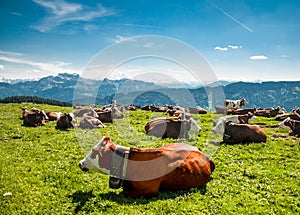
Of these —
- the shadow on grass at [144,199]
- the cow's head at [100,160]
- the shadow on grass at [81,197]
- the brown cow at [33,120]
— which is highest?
the cow's head at [100,160]

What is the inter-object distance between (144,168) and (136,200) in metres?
1.23

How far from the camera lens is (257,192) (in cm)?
1153

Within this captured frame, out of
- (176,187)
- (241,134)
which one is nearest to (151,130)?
(241,134)

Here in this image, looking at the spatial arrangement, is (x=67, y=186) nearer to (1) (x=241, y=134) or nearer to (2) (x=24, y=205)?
(2) (x=24, y=205)

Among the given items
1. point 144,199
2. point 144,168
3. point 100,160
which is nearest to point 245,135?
point 144,168

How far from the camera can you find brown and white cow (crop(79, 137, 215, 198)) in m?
10.6

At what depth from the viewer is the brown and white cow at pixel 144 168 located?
10.6 metres

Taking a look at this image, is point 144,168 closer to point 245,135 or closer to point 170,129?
point 170,129

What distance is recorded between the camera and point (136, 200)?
406 inches

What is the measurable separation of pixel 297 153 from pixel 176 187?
11.3 meters

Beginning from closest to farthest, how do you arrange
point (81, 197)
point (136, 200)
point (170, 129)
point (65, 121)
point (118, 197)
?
point (136, 200) → point (81, 197) → point (118, 197) → point (170, 129) → point (65, 121)

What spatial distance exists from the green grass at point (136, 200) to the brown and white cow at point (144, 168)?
378mm

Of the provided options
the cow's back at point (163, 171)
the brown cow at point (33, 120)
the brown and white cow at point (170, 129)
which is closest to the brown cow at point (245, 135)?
the brown and white cow at point (170, 129)

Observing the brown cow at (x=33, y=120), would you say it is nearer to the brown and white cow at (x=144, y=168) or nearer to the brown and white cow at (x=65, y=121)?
the brown and white cow at (x=65, y=121)
